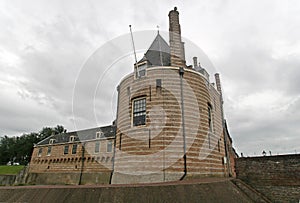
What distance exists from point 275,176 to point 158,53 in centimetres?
1201

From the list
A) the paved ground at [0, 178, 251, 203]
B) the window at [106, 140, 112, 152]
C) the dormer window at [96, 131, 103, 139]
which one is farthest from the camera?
the dormer window at [96, 131, 103, 139]

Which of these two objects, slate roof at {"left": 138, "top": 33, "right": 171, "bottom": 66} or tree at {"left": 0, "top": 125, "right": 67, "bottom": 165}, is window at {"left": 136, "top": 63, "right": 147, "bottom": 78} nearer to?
slate roof at {"left": 138, "top": 33, "right": 171, "bottom": 66}

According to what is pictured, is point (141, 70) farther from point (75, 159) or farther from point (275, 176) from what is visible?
point (75, 159)

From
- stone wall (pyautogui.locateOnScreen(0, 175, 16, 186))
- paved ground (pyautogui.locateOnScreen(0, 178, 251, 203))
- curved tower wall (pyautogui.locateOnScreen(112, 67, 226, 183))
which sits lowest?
stone wall (pyautogui.locateOnScreen(0, 175, 16, 186))

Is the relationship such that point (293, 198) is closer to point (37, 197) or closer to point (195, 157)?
point (195, 157)

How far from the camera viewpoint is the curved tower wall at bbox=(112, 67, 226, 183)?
466 inches

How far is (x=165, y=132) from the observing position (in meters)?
12.2

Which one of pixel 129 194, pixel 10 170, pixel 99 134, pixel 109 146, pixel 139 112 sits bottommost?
pixel 129 194

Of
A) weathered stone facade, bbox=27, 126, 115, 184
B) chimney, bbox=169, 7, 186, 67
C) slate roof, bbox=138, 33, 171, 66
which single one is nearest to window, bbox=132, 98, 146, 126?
slate roof, bbox=138, 33, 171, 66

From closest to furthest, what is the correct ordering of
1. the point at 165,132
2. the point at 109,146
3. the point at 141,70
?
1. the point at 165,132
2. the point at 141,70
3. the point at 109,146

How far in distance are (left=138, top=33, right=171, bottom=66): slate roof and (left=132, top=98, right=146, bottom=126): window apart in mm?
3066

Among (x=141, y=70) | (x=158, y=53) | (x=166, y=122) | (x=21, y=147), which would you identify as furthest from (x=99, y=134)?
(x=21, y=147)

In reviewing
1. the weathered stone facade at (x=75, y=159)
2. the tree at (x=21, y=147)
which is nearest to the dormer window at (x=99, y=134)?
the weathered stone facade at (x=75, y=159)

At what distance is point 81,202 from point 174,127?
6897 mm
